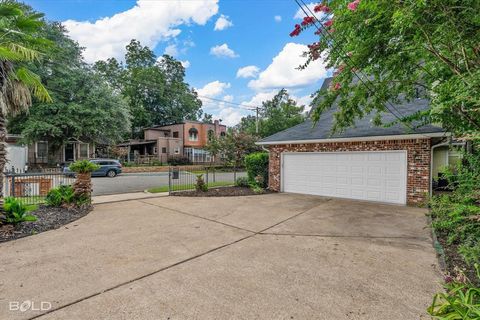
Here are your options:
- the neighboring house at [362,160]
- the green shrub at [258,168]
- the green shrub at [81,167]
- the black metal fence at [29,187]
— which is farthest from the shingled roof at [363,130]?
the black metal fence at [29,187]

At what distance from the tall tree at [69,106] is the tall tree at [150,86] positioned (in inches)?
573

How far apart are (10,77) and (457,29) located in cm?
744

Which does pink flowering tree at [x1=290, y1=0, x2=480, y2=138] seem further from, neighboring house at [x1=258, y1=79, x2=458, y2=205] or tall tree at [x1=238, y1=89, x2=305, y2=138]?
tall tree at [x1=238, y1=89, x2=305, y2=138]

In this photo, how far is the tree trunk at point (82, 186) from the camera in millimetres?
7312

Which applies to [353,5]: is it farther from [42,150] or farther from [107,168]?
[42,150]

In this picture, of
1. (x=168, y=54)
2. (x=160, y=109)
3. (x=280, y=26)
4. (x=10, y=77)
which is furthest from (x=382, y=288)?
(x=168, y=54)

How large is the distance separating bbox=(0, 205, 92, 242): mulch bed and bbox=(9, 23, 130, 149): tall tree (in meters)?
16.6

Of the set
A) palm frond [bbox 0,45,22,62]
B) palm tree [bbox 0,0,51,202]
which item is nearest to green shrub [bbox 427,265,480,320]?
palm frond [bbox 0,45,22,62]

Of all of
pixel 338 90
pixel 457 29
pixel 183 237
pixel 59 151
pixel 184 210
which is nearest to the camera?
pixel 457 29

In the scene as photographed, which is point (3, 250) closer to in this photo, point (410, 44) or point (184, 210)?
point (184, 210)

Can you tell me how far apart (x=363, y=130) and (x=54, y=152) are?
25.5 meters

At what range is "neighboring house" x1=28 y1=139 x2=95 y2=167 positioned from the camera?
2272cm

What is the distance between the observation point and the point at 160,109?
45656mm

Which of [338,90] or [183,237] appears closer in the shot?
[183,237]
